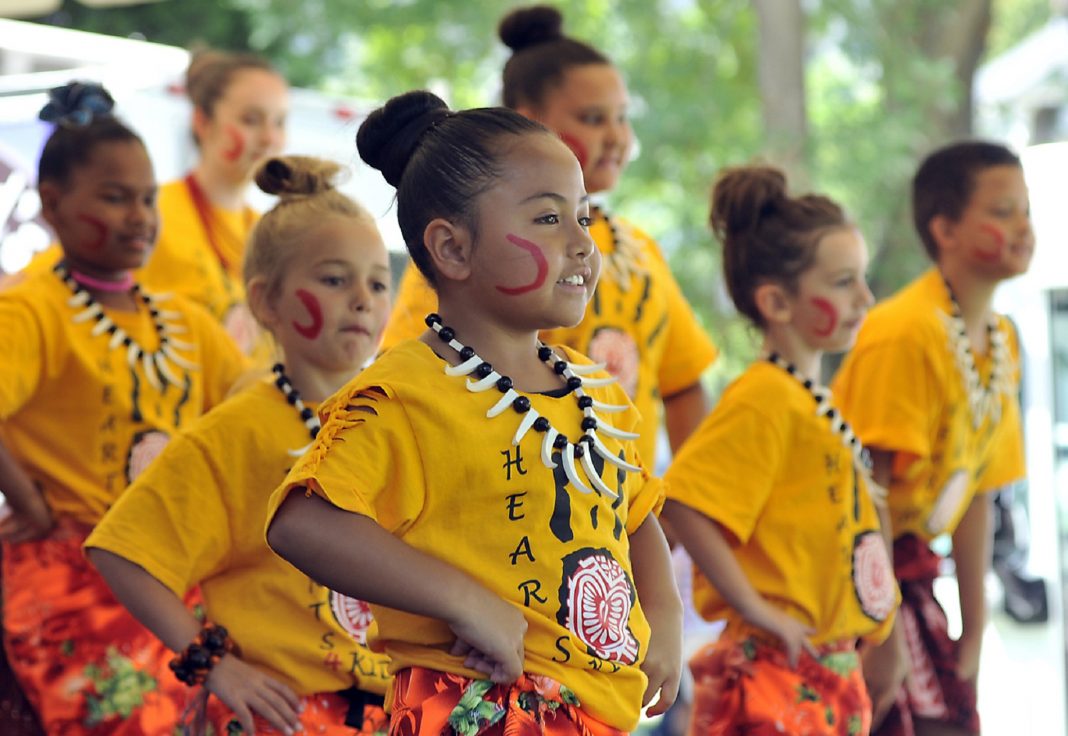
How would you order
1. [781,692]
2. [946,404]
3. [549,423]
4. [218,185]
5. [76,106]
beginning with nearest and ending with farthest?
[549,423] < [781,692] < [76,106] < [946,404] < [218,185]

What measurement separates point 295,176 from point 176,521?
73 cm

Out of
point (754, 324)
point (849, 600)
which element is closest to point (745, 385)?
point (754, 324)

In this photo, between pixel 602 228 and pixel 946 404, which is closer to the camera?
pixel 602 228

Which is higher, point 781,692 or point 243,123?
point 243,123

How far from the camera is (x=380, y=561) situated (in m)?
1.94

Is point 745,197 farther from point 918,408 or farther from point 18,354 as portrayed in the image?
point 18,354

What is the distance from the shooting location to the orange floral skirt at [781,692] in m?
3.19

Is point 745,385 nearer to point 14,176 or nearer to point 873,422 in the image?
point 873,422

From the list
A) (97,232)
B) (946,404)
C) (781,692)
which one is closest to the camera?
(781,692)

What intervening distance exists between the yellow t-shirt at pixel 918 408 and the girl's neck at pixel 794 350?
38 cm

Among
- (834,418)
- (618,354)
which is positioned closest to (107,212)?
(618,354)

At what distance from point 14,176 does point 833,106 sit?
25.9ft

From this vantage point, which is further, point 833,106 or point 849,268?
point 833,106

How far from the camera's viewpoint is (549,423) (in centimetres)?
211
